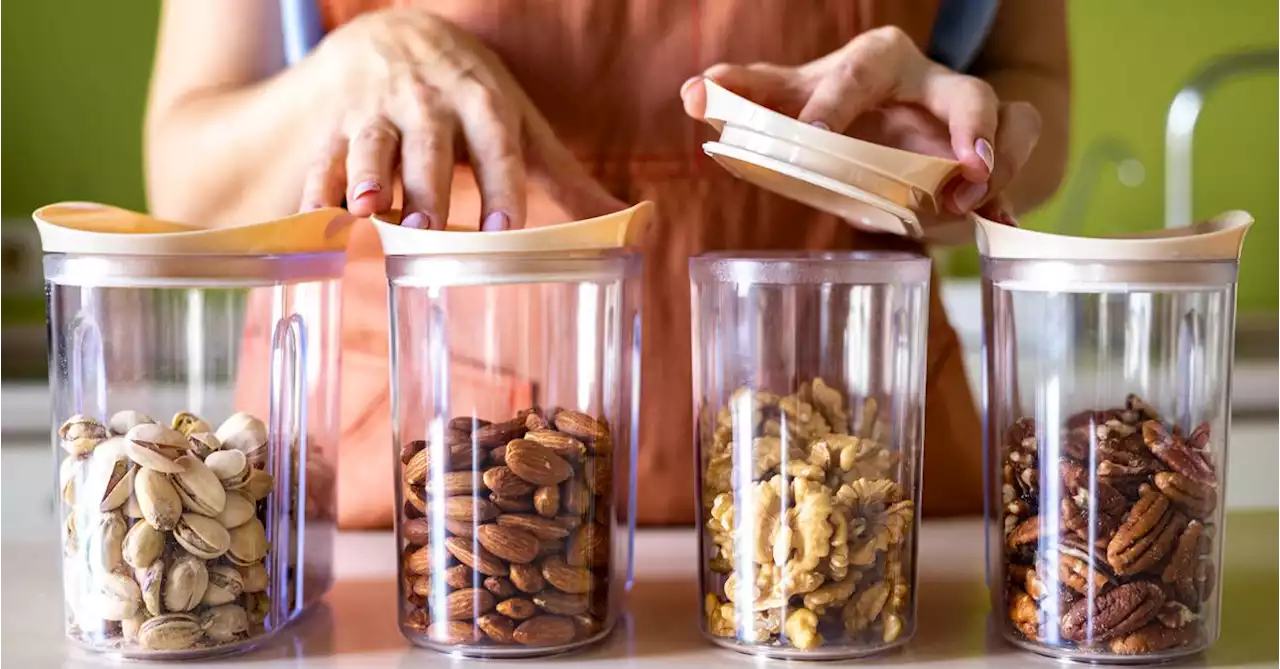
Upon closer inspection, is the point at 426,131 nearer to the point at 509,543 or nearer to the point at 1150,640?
the point at 509,543

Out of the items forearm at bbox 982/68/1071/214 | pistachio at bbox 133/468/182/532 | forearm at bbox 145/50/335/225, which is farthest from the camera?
forearm at bbox 982/68/1071/214

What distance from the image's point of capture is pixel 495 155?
20.8 inches

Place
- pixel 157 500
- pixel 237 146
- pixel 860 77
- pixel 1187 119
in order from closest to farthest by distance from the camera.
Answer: pixel 157 500
pixel 860 77
pixel 237 146
pixel 1187 119

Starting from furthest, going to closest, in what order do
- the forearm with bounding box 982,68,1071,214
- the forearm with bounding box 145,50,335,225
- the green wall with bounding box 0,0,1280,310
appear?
the green wall with bounding box 0,0,1280,310, the forearm with bounding box 982,68,1071,214, the forearm with bounding box 145,50,335,225

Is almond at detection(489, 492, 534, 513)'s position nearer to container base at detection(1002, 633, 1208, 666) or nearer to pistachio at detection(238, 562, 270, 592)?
pistachio at detection(238, 562, 270, 592)

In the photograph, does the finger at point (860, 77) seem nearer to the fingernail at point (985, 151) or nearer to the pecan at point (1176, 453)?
the fingernail at point (985, 151)

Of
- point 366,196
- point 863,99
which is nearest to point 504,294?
point 366,196

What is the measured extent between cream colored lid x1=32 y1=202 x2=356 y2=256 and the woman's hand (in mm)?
164

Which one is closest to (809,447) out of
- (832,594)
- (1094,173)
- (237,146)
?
(832,594)

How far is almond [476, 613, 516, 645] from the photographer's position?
450 millimetres

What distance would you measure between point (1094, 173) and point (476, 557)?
1.65 meters

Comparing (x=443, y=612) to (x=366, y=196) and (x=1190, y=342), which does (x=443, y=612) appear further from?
(x=1190, y=342)

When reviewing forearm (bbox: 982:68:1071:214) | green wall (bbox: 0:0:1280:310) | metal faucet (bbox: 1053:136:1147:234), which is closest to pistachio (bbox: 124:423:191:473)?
forearm (bbox: 982:68:1071:214)

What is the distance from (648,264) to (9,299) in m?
1.29
